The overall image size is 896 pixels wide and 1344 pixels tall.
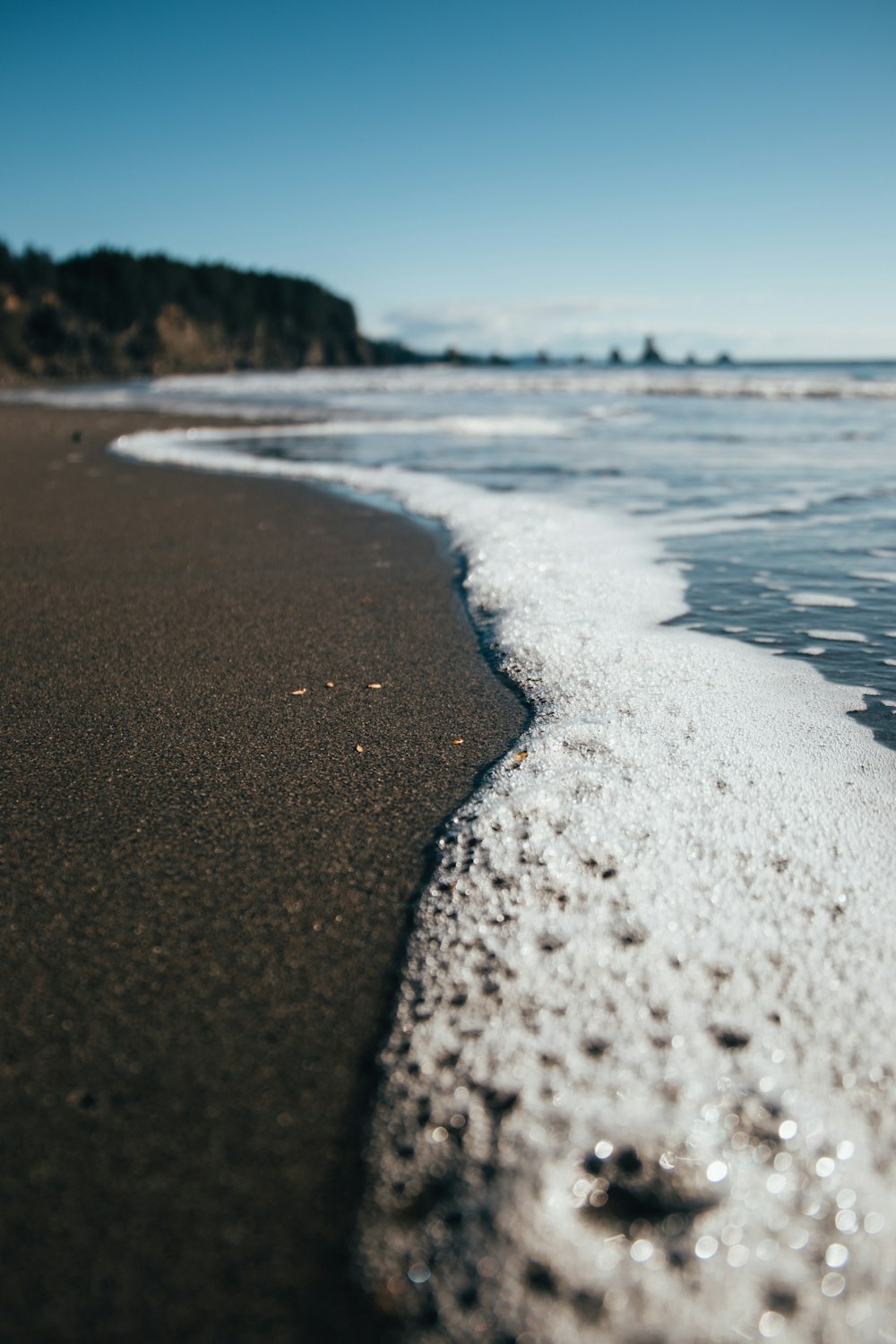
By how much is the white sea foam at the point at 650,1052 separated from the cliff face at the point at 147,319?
35615mm

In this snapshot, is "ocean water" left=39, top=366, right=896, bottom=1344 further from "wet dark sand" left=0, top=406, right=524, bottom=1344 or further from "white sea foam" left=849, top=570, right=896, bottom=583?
"white sea foam" left=849, top=570, right=896, bottom=583

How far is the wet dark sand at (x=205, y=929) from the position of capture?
0.81 metres

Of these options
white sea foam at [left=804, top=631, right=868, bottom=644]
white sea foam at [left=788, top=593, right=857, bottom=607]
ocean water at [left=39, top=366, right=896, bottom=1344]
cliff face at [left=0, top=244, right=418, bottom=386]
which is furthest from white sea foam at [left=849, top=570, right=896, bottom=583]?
cliff face at [left=0, top=244, right=418, bottom=386]

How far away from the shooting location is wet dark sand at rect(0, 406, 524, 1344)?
815 mm

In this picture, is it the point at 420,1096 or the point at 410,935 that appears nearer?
the point at 420,1096

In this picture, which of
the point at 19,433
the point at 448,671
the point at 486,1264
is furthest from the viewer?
the point at 19,433

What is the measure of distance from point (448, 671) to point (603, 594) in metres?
0.98

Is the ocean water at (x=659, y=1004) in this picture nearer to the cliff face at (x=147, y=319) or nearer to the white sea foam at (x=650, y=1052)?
the white sea foam at (x=650, y=1052)

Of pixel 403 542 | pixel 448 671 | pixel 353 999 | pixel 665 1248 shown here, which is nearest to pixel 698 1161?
pixel 665 1248

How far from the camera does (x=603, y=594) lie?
3148mm

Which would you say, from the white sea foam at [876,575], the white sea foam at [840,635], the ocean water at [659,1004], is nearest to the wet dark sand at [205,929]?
the ocean water at [659,1004]

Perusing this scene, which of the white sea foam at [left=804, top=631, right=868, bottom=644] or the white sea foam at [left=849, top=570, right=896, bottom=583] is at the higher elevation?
the white sea foam at [left=804, top=631, right=868, bottom=644]

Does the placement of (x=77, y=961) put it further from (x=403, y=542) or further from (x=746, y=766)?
(x=403, y=542)

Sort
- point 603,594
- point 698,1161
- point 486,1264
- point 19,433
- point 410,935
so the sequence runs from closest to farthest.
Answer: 1. point 486,1264
2. point 698,1161
3. point 410,935
4. point 603,594
5. point 19,433
